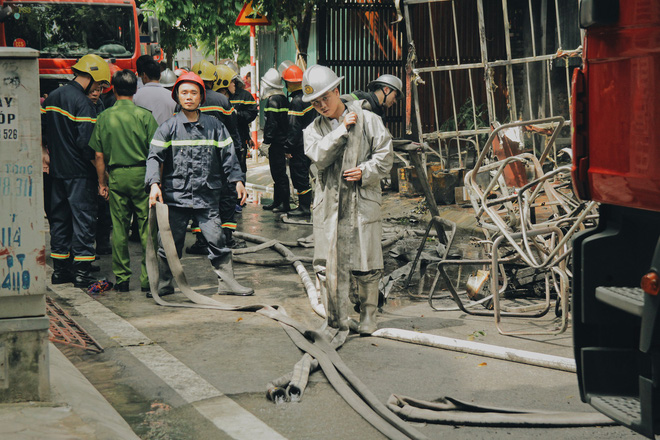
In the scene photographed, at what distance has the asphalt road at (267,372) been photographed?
4.45m

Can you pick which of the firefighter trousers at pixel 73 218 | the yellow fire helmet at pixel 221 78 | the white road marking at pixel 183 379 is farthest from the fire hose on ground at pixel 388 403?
the yellow fire helmet at pixel 221 78

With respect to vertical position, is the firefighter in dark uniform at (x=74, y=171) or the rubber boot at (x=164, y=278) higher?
the firefighter in dark uniform at (x=74, y=171)

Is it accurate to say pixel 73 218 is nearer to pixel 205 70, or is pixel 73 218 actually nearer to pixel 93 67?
pixel 93 67

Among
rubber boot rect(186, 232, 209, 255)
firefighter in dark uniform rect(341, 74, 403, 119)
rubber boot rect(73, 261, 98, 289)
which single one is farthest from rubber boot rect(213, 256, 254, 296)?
firefighter in dark uniform rect(341, 74, 403, 119)

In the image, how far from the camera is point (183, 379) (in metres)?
5.19

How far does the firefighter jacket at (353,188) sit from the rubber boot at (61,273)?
2998 millimetres

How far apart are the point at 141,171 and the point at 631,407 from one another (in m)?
5.49

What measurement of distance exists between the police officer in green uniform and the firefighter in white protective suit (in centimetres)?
209

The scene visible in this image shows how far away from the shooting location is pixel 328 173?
6383 mm

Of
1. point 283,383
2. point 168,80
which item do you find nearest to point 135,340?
point 283,383

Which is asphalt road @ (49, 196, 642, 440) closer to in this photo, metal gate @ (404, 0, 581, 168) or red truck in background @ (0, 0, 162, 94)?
metal gate @ (404, 0, 581, 168)

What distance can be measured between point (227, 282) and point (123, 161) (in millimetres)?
1395

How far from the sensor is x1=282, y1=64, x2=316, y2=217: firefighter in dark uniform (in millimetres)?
11992

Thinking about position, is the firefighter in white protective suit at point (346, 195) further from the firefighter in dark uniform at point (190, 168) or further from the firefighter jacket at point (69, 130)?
the firefighter jacket at point (69, 130)
